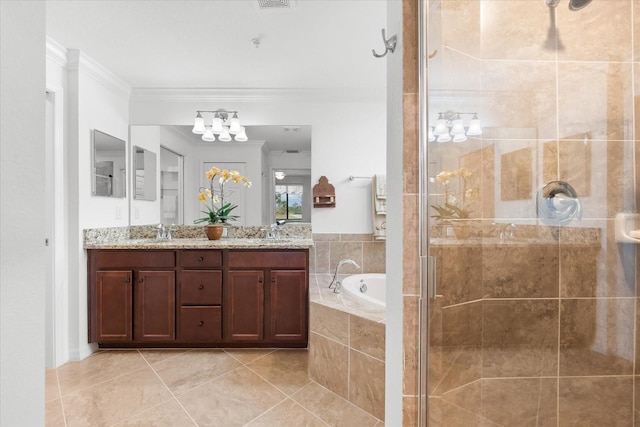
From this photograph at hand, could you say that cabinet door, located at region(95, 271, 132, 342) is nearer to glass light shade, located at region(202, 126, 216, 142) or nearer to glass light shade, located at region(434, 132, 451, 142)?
glass light shade, located at region(202, 126, 216, 142)

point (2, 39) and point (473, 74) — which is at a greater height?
point (473, 74)

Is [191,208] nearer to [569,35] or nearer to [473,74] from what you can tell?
[473,74]

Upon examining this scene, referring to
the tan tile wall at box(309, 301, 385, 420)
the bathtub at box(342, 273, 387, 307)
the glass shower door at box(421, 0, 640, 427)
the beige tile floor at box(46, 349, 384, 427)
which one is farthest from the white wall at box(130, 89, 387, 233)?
the glass shower door at box(421, 0, 640, 427)

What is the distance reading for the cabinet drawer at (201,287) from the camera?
2.55 metres

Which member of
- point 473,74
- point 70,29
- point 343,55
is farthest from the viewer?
point 343,55

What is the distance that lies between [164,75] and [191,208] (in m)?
1.24

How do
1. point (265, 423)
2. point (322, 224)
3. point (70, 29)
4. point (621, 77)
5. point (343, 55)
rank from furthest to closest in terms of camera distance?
point (322, 224)
point (343, 55)
point (70, 29)
point (265, 423)
point (621, 77)

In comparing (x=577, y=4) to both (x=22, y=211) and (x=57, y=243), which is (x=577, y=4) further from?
(x=57, y=243)

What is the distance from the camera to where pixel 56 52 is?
2244 millimetres

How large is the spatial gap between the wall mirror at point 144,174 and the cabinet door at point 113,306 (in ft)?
2.83

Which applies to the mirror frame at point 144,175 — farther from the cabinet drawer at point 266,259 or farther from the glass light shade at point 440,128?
the glass light shade at point 440,128

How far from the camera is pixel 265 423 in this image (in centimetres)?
168

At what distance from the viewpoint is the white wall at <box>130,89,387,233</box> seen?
3.01m

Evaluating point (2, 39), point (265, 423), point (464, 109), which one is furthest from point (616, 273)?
point (265, 423)
